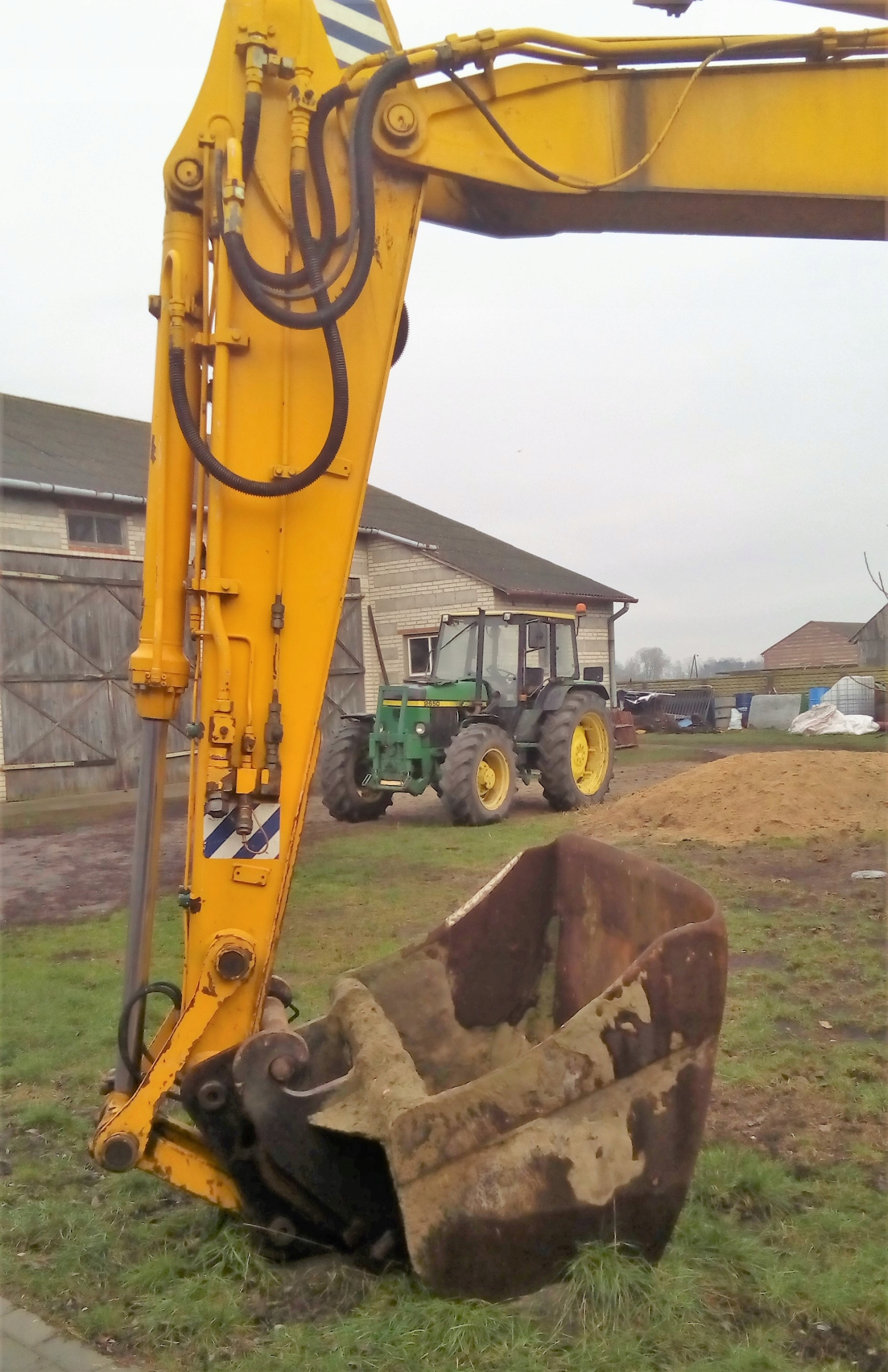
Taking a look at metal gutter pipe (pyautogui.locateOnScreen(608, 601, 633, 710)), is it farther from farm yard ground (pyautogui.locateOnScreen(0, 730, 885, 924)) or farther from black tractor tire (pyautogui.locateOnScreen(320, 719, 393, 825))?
black tractor tire (pyautogui.locateOnScreen(320, 719, 393, 825))

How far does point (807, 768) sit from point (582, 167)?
30.6ft

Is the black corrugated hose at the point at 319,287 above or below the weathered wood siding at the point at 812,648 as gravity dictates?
below

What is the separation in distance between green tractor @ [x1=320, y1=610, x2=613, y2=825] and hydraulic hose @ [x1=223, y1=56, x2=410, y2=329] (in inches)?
308

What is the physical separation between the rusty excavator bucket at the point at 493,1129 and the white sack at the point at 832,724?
2161cm

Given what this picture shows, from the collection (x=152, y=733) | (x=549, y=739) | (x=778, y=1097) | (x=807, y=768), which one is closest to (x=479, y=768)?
(x=549, y=739)

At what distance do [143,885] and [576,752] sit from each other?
9799 mm

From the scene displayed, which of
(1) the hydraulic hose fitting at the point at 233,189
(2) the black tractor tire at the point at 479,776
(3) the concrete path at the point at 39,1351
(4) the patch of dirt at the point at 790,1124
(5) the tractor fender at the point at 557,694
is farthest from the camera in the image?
(5) the tractor fender at the point at 557,694

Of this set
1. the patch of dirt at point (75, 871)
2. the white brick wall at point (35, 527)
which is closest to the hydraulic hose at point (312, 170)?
the patch of dirt at point (75, 871)

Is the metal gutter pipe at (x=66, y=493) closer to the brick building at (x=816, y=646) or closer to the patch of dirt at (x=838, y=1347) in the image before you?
the patch of dirt at (x=838, y=1347)

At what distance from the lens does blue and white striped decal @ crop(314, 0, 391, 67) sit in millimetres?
3039

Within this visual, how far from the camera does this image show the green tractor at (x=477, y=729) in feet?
35.6

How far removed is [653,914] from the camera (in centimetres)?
332

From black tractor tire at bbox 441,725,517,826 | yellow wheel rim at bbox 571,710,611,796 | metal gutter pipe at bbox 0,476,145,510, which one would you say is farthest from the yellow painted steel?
metal gutter pipe at bbox 0,476,145,510

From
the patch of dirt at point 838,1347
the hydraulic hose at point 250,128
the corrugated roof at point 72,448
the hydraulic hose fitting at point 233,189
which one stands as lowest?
the patch of dirt at point 838,1347
